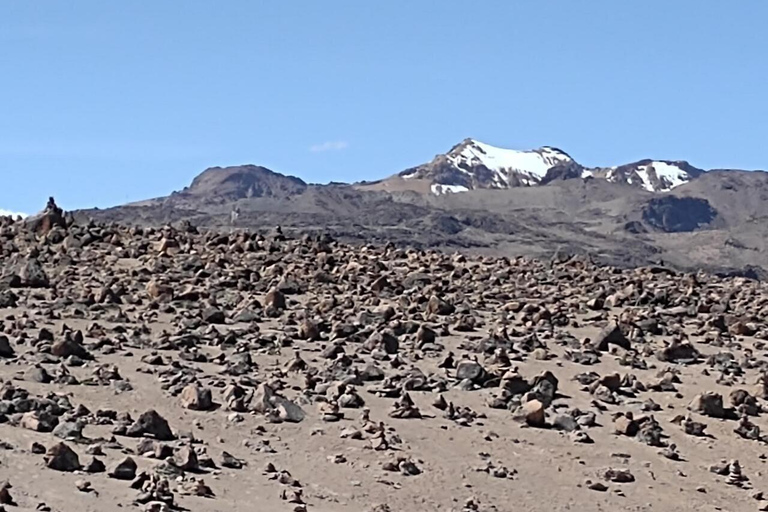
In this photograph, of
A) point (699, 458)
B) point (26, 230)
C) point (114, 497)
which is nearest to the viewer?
point (114, 497)

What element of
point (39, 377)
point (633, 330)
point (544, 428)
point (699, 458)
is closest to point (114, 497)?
point (39, 377)

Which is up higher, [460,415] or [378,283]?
[378,283]

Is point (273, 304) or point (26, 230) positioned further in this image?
point (26, 230)

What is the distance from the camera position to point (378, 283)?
20.2 metres

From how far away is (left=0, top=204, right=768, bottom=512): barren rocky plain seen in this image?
11992 mm

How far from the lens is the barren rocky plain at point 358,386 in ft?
39.3

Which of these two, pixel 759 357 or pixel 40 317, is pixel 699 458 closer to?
pixel 759 357

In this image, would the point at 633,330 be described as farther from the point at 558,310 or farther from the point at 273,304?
the point at 273,304

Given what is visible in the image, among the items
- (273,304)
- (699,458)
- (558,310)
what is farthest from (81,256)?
(699,458)

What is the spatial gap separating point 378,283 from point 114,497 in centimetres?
973

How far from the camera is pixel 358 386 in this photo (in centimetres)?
1498

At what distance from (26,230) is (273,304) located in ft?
21.0

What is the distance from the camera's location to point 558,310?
19.4 metres

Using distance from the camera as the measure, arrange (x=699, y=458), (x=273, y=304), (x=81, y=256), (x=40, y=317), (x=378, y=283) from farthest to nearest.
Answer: (x=81, y=256)
(x=378, y=283)
(x=273, y=304)
(x=40, y=317)
(x=699, y=458)
